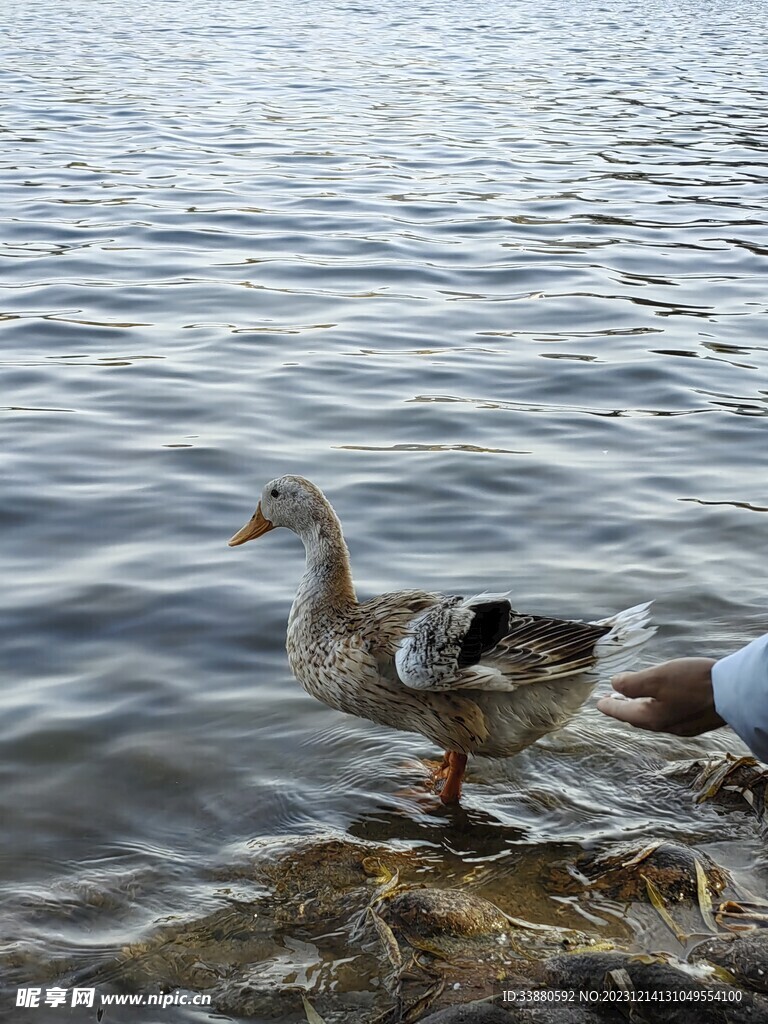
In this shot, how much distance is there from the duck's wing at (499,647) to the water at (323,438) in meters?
0.59

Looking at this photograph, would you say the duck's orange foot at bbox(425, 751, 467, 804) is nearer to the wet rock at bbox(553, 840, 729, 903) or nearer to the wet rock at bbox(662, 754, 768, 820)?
the wet rock at bbox(553, 840, 729, 903)

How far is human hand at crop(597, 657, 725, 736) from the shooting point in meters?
3.12

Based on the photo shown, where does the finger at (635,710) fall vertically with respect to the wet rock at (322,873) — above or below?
above

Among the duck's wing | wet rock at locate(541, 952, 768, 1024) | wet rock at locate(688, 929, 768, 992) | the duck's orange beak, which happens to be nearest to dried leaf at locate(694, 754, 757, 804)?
the duck's wing

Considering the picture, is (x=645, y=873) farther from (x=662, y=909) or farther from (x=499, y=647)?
(x=499, y=647)

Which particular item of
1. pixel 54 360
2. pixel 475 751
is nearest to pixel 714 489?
pixel 475 751

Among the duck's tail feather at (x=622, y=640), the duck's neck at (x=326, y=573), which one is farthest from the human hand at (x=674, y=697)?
the duck's neck at (x=326, y=573)

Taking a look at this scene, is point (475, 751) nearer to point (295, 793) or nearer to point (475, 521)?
point (295, 793)

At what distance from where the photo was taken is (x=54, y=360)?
10.2 metres

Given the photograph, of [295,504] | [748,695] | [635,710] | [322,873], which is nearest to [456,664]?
[322,873]

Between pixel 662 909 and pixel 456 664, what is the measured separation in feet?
3.81

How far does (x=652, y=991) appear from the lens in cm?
361

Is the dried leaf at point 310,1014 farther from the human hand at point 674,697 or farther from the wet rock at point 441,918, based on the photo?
the human hand at point 674,697

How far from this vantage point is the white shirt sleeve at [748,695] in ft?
9.02
